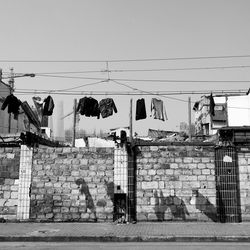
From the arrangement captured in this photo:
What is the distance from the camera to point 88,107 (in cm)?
1655

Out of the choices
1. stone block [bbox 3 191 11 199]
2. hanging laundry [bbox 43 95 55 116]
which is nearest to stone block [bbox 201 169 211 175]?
stone block [bbox 3 191 11 199]

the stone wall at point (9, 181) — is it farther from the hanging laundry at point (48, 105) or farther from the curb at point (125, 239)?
the hanging laundry at point (48, 105)

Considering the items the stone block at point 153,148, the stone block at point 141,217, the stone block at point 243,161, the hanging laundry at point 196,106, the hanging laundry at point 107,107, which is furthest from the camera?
the hanging laundry at point 196,106

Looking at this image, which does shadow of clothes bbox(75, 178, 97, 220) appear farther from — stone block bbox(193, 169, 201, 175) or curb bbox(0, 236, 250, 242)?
stone block bbox(193, 169, 201, 175)

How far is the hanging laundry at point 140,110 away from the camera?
16823 mm

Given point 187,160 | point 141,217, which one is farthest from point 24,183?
point 187,160

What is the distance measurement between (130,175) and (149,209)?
1.49m

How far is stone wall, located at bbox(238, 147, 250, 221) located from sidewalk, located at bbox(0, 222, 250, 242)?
521 millimetres

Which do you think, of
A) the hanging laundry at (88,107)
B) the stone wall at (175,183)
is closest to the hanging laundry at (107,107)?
the hanging laundry at (88,107)

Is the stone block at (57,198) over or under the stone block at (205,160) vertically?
under

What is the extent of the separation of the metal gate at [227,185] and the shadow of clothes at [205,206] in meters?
0.19

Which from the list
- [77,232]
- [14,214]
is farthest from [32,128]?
A: [77,232]

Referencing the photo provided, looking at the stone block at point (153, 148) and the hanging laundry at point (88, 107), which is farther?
the hanging laundry at point (88, 107)

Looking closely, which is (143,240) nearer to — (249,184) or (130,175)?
(130,175)
